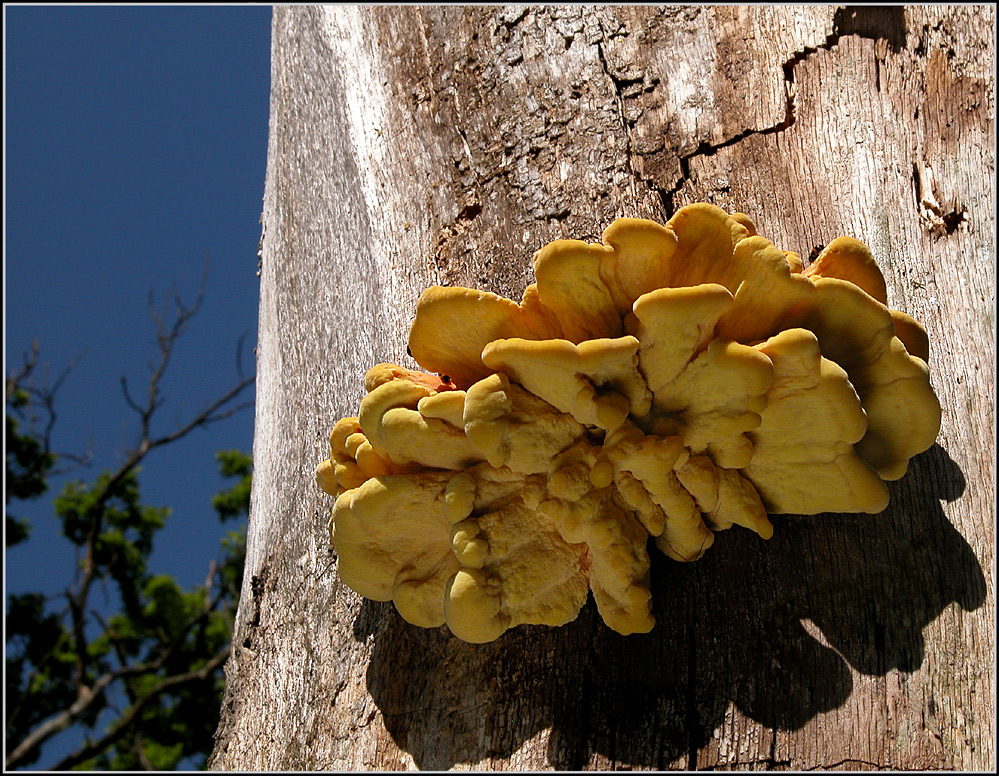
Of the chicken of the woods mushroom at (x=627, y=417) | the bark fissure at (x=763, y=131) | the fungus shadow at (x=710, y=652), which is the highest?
the bark fissure at (x=763, y=131)

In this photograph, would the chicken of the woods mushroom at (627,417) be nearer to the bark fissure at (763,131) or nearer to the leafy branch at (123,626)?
the bark fissure at (763,131)

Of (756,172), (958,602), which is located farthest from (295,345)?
(958,602)

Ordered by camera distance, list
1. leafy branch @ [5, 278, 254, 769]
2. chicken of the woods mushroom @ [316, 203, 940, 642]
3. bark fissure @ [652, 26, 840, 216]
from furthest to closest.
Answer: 1. leafy branch @ [5, 278, 254, 769]
2. bark fissure @ [652, 26, 840, 216]
3. chicken of the woods mushroom @ [316, 203, 940, 642]

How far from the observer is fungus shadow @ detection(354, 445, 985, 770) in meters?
1.35

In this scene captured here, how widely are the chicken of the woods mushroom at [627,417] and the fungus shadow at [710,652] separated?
2.6 inches

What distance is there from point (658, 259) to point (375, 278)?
869 mm

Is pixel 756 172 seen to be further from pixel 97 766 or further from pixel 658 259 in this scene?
pixel 97 766

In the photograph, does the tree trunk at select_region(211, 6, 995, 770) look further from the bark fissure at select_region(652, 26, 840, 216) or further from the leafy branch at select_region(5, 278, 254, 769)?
the leafy branch at select_region(5, 278, 254, 769)

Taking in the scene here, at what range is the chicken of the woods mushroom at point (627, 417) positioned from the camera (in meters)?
1.31

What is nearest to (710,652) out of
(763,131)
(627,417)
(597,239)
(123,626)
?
(627,417)

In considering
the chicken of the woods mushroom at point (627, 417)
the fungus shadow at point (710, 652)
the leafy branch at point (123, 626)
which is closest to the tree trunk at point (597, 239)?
the fungus shadow at point (710, 652)

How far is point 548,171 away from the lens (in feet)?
6.22

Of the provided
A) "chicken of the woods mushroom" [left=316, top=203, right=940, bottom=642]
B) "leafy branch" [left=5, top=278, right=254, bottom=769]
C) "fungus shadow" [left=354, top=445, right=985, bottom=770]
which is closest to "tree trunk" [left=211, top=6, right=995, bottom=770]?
"fungus shadow" [left=354, top=445, right=985, bottom=770]

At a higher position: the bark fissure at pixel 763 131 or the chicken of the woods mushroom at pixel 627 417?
the bark fissure at pixel 763 131
